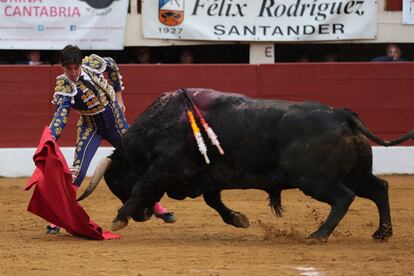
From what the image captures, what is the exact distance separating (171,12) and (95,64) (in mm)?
Answer: 4694

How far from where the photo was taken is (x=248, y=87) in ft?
35.4

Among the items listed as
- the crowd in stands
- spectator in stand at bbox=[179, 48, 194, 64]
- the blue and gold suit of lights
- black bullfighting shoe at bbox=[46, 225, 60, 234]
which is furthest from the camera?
the crowd in stands

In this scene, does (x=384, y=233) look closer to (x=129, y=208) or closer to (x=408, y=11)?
(x=129, y=208)

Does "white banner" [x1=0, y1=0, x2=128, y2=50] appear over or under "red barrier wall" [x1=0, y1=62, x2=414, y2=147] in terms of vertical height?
over

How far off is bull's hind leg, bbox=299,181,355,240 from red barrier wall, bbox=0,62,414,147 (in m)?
4.78

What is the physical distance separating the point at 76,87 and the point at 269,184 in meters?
1.45

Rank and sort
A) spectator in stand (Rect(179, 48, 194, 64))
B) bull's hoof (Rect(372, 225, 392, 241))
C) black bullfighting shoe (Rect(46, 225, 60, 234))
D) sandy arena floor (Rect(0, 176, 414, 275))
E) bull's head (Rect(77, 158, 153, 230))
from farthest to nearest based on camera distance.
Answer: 1. spectator in stand (Rect(179, 48, 194, 64))
2. black bullfighting shoe (Rect(46, 225, 60, 234))
3. bull's head (Rect(77, 158, 153, 230))
4. bull's hoof (Rect(372, 225, 392, 241))
5. sandy arena floor (Rect(0, 176, 414, 275))

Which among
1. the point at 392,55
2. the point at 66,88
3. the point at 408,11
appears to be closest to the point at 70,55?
the point at 66,88

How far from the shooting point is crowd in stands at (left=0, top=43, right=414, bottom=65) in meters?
11.8

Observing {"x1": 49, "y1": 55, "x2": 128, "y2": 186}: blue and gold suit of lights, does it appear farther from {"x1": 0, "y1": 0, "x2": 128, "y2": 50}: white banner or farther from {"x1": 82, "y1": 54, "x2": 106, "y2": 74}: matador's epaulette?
{"x1": 0, "y1": 0, "x2": 128, "y2": 50}: white banner

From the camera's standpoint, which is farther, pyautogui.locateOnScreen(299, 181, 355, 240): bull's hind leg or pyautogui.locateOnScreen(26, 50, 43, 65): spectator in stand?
pyautogui.locateOnScreen(26, 50, 43, 65): spectator in stand

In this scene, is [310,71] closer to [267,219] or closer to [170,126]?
[267,219]

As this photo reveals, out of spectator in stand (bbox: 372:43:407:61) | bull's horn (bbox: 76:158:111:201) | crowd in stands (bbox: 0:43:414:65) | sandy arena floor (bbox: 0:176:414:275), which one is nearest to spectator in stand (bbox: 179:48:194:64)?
crowd in stands (bbox: 0:43:414:65)

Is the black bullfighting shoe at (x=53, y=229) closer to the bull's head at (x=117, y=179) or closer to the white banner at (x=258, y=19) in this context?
the bull's head at (x=117, y=179)
